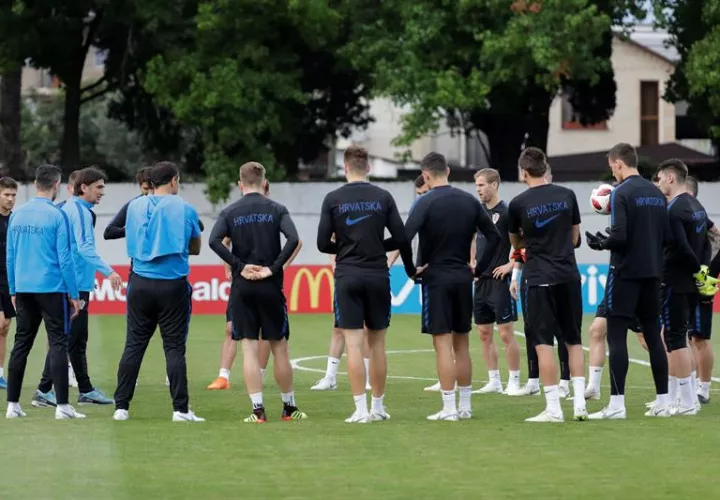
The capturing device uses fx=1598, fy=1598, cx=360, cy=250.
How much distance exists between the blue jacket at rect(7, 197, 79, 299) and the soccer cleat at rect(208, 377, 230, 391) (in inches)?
127

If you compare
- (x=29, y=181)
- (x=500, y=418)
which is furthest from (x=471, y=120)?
(x=500, y=418)

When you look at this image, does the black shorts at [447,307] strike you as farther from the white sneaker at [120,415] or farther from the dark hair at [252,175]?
the white sneaker at [120,415]

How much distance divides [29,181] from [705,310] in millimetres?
26034

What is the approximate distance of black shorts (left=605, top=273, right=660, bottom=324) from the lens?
12430mm

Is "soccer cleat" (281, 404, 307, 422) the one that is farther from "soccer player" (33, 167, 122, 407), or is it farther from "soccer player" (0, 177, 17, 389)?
"soccer player" (0, 177, 17, 389)

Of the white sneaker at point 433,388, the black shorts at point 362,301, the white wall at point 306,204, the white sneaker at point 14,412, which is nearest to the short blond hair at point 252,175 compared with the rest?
A: the black shorts at point 362,301

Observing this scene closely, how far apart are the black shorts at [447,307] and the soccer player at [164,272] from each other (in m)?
1.90

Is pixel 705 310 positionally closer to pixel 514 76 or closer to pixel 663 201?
pixel 663 201

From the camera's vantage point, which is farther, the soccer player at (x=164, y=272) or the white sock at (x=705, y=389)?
the white sock at (x=705, y=389)

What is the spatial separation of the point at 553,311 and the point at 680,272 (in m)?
1.47

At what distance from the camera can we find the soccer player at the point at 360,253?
1226 cm

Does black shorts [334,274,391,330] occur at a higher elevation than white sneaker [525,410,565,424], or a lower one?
higher

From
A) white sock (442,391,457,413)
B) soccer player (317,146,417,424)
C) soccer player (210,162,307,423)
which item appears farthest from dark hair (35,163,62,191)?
white sock (442,391,457,413)

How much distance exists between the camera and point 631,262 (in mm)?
12367
